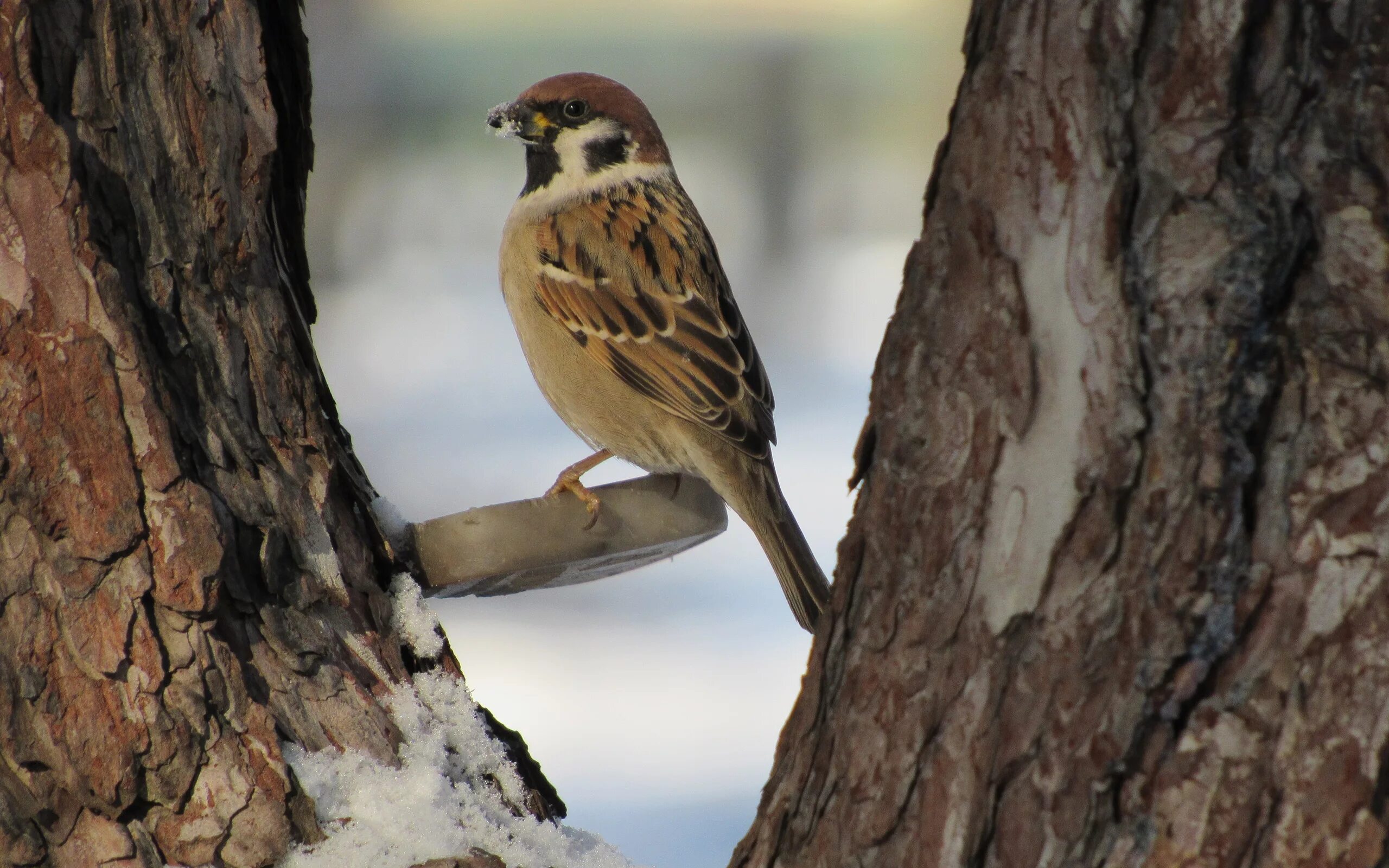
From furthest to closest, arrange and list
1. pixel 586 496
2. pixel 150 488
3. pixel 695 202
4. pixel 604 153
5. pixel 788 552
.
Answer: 1. pixel 695 202
2. pixel 604 153
3. pixel 788 552
4. pixel 586 496
5. pixel 150 488

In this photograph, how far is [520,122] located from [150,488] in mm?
1554

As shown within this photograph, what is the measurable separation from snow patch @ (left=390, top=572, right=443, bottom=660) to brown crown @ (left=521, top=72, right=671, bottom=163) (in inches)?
51.4

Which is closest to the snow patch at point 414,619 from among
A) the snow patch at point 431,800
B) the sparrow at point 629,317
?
the snow patch at point 431,800

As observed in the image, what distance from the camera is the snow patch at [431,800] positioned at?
1513mm

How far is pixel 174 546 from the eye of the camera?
1.49 meters

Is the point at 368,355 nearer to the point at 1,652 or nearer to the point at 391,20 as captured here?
the point at 391,20

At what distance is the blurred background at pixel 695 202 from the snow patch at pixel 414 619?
2.47 m

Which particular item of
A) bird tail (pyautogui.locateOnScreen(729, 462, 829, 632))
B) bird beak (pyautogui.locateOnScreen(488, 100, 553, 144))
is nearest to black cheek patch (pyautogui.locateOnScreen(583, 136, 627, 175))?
bird beak (pyautogui.locateOnScreen(488, 100, 553, 144))

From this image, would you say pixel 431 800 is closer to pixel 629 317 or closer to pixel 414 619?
pixel 414 619

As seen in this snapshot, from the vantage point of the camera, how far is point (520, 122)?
287 centimetres

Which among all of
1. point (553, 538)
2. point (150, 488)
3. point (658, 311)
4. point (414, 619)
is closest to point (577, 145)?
point (658, 311)

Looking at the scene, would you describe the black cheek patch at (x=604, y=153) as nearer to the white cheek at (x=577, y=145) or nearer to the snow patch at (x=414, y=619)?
the white cheek at (x=577, y=145)

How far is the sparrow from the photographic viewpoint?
8.37 feet

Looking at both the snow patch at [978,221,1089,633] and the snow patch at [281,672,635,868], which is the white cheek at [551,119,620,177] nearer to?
the snow patch at [281,672,635,868]
